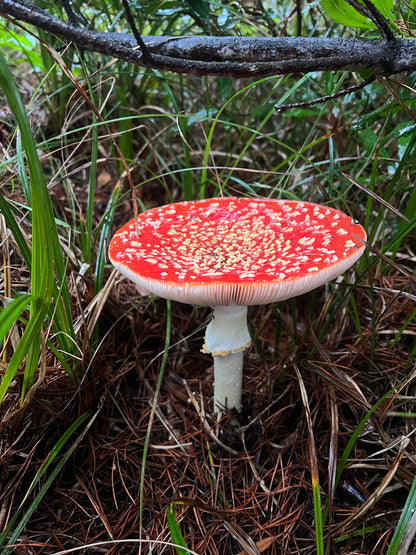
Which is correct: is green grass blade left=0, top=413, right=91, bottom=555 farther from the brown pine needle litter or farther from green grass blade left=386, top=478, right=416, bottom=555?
green grass blade left=386, top=478, right=416, bottom=555

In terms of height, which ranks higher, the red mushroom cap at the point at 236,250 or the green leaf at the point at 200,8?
the green leaf at the point at 200,8

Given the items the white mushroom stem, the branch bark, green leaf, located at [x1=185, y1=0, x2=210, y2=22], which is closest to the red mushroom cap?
the white mushroom stem

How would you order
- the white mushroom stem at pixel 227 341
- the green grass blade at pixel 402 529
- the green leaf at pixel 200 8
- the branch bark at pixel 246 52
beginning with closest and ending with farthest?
the green grass blade at pixel 402 529 < the branch bark at pixel 246 52 < the white mushroom stem at pixel 227 341 < the green leaf at pixel 200 8

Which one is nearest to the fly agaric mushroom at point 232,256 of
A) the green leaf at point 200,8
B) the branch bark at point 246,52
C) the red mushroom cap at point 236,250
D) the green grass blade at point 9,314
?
the red mushroom cap at point 236,250

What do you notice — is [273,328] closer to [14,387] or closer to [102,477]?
[102,477]

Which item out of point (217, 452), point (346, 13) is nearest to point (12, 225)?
point (217, 452)

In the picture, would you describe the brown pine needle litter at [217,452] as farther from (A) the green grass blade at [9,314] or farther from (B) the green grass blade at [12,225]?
(A) the green grass blade at [9,314]

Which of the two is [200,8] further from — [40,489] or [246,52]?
[40,489]
